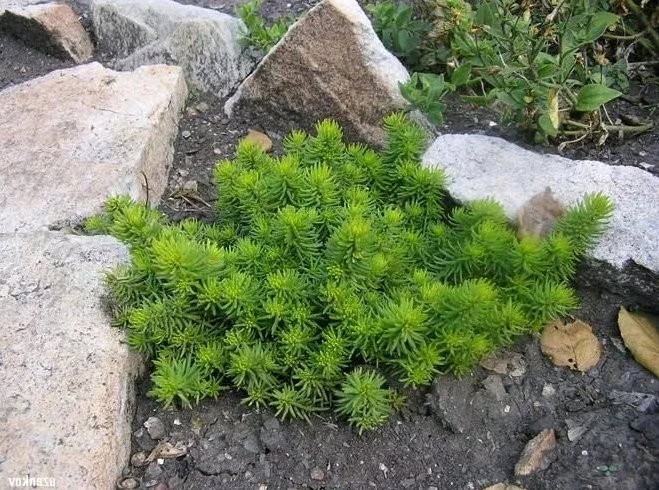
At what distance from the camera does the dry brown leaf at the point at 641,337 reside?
2432 millimetres

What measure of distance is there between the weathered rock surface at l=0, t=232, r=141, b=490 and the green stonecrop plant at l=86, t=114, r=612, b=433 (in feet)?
0.38

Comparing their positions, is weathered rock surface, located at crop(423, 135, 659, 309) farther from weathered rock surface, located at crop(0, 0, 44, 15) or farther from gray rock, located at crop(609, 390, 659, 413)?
weathered rock surface, located at crop(0, 0, 44, 15)

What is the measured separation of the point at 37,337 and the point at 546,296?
1.56 meters

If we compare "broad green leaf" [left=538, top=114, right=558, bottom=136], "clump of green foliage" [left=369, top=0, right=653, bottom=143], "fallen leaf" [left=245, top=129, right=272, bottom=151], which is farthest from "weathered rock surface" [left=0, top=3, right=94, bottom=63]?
"broad green leaf" [left=538, top=114, right=558, bottom=136]

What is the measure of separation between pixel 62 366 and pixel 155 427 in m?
0.33

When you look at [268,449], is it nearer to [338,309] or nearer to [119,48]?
[338,309]

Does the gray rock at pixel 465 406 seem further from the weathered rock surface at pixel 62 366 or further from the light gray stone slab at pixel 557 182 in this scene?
the weathered rock surface at pixel 62 366

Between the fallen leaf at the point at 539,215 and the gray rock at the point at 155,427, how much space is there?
4.34 feet

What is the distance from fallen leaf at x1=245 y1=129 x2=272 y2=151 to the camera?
3472 millimetres

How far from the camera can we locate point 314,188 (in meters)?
2.57

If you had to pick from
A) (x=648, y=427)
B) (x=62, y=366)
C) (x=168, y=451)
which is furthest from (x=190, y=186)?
(x=648, y=427)

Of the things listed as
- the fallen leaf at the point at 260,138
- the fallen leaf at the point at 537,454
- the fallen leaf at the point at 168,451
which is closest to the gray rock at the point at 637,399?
the fallen leaf at the point at 537,454

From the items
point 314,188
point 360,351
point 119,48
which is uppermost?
point 314,188

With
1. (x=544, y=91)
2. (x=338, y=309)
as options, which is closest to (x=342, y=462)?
(x=338, y=309)
